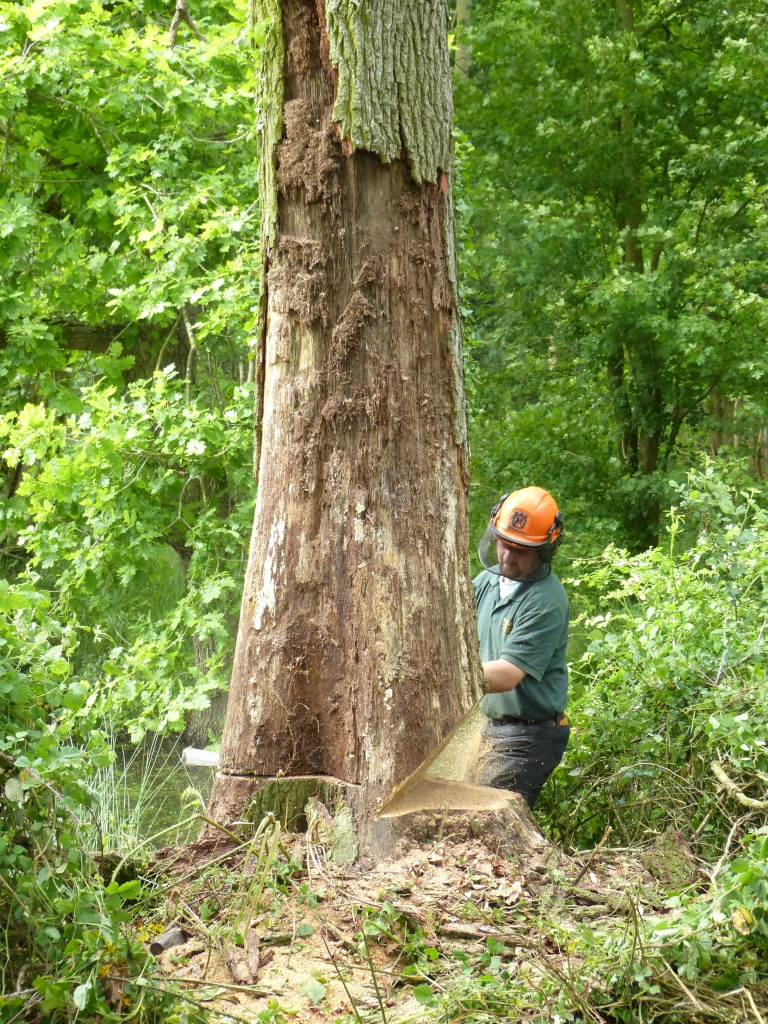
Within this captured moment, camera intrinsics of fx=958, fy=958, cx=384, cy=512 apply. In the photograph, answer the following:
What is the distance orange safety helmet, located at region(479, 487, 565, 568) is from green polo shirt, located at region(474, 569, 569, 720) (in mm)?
216

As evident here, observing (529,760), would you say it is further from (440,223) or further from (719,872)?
(440,223)

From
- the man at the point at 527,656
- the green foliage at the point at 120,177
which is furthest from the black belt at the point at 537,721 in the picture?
the green foliage at the point at 120,177

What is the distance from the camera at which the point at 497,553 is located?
496 centimetres

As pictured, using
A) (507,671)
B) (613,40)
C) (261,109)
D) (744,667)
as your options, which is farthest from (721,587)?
(613,40)

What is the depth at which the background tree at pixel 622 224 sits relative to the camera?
10508 mm

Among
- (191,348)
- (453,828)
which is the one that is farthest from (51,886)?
(191,348)

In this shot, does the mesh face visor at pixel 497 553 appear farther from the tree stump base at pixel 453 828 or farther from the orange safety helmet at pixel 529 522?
the tree stump base at pixel 453 828

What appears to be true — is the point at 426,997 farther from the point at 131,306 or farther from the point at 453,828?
the point at 131,306

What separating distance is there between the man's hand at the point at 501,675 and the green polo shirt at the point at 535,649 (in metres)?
0.03

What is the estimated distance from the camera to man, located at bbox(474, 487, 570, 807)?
4586 mm

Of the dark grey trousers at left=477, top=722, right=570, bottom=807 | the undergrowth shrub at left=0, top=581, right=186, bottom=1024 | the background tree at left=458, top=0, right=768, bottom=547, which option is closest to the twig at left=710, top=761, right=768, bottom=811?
the dark grey trousers at left=477, top=722, right=570, bottom=807

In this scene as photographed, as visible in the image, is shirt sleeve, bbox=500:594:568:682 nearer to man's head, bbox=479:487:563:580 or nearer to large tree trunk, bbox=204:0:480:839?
man's head, bbox=479:487:563:580

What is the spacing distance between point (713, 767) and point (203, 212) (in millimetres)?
5286

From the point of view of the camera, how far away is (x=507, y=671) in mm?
4582
